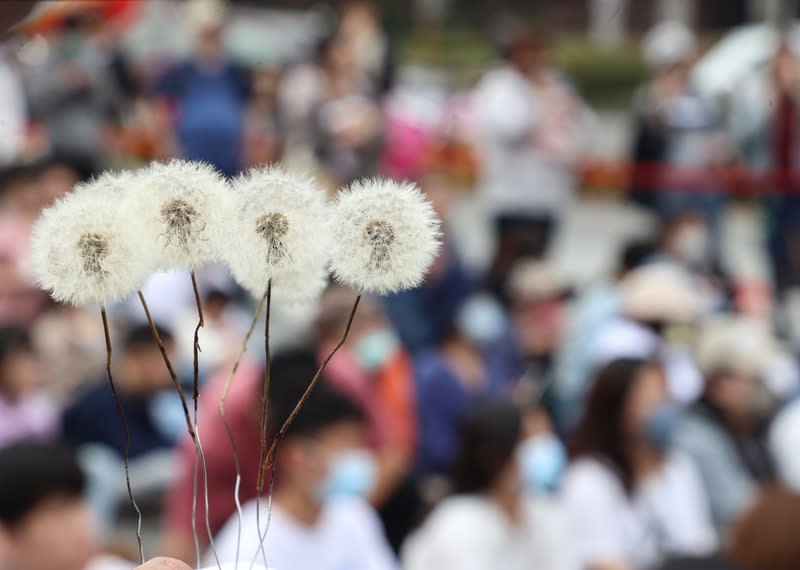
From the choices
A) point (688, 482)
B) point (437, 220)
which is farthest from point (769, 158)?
point (437, 220)

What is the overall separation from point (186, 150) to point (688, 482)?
2870 mm

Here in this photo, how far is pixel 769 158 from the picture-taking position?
5898mm

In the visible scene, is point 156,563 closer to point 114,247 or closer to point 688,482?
point 114,247

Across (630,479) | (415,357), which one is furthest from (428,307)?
(630,479)

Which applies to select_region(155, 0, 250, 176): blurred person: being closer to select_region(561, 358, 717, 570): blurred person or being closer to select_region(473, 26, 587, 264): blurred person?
select_region(473, 26, 587, 264): blurred person

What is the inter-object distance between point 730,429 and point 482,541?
1.41 metres

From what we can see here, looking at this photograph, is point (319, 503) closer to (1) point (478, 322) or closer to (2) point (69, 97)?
(1) point (478, 322)

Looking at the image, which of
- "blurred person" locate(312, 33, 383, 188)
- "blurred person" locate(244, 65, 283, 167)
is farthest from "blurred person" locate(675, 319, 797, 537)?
"blurred person" locate(244, 65, 283, 167)

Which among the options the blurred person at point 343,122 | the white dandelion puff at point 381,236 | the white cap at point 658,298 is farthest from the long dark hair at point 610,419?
the white dandelion puff at point 381,236

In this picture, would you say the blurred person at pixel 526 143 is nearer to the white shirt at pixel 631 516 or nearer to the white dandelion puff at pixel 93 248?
the white shirt at pixel 631 516

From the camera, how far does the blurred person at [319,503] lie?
2.07 metres

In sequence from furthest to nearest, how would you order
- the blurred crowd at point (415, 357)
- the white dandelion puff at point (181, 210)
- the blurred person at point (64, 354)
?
the blurred person at point (64, 354), the blurred crowd at point (415, 357), the white dandelion puff at point (181, 210)

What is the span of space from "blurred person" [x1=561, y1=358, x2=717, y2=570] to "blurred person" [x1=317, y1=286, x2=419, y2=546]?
58 centimetres

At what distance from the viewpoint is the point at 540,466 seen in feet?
10.3
